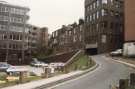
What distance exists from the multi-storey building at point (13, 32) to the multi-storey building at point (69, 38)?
10.5m

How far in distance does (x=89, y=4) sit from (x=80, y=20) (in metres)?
14.0

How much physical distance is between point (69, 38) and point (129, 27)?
46.1 meters

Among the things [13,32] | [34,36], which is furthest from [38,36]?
[13,32]

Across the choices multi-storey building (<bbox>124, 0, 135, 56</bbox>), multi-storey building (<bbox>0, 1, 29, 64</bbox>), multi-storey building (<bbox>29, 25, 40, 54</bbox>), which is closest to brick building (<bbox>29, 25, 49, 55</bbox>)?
multi-storey building (<bbox>29, 25, 40, 54</bbox>)

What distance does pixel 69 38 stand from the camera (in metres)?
114

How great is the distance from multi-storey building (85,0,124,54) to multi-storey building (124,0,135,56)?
14.6m

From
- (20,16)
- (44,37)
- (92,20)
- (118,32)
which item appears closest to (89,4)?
(92,20)

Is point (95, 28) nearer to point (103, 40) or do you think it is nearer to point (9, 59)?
point (103, 40)

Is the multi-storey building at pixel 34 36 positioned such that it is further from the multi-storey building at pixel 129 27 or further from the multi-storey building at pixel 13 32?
the multi-storey building at pixel 129 27

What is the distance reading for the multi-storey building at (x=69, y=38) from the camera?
9944 centimetres

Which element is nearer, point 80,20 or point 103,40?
point 103,40

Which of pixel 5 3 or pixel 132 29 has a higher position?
pixel 5 3

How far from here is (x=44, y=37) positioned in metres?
147

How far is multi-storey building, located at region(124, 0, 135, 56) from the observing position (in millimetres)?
68688
